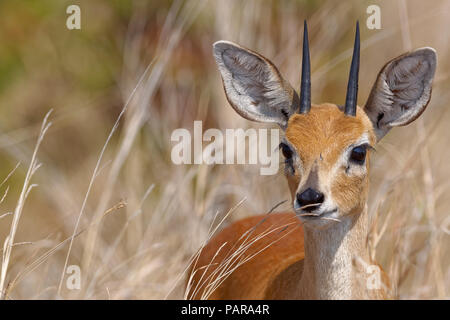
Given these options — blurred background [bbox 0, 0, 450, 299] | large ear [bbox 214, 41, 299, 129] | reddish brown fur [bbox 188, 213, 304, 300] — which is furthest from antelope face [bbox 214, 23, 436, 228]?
blurred background [bbox 0, 0, 450, 299]

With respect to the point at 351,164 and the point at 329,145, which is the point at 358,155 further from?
the point at 329,145

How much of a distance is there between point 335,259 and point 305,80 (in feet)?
3.21

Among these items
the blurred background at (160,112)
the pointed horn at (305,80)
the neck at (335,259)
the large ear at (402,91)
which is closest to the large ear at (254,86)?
the pointed horn at (305,80)

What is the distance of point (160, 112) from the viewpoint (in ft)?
30.3

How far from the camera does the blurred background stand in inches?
292

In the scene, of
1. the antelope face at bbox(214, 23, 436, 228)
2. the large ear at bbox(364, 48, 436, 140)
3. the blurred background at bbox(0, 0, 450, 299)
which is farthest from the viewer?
the blurred background at bbox(0, 0, 450, 299)

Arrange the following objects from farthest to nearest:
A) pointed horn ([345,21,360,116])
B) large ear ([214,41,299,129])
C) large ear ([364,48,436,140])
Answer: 1. large ear ([214,41,299,129])
2. large ear ([364,48,436,140])
3. pointed horn ([345,21,360,116])

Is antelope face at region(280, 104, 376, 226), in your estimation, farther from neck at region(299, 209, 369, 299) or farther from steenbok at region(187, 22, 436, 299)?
neck at region(299, 209, 369, 299)

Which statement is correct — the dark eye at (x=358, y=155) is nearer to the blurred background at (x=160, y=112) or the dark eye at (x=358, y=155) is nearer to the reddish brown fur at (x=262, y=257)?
the reddish brown fur at (x=262, y=257)

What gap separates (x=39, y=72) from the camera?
9.87 meters

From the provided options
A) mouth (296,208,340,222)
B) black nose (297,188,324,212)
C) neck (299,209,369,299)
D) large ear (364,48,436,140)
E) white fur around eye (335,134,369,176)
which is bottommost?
neck (299,209,369,299)

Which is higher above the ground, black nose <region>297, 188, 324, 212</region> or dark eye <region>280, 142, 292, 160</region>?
dark eye <region>280, 142, 292, 160</region>
